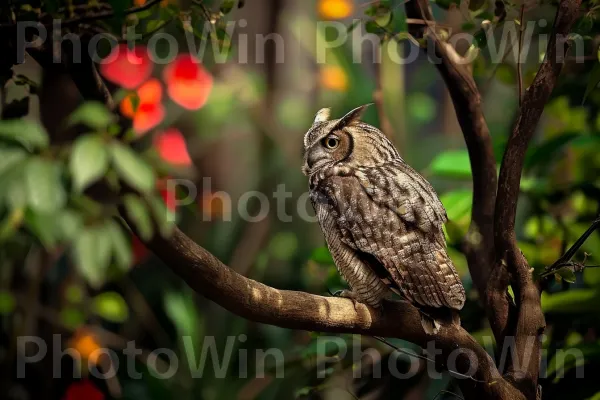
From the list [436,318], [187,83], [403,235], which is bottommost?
[436,318]

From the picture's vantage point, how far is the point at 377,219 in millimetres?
1492

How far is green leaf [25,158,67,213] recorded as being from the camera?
1059 millimetres

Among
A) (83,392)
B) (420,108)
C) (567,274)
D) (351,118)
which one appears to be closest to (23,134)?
(351,118)

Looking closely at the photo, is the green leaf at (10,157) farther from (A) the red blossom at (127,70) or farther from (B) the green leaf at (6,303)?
(B) the green leaf at (6,303)

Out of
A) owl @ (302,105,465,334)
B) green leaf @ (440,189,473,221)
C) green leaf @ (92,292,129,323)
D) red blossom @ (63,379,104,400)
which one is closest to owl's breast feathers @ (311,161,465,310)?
owl @ (302,105,465,334)

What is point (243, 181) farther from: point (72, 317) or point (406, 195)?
point (406, 195)

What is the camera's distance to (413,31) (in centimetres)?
159

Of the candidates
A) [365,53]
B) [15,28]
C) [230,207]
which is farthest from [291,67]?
[15,28]

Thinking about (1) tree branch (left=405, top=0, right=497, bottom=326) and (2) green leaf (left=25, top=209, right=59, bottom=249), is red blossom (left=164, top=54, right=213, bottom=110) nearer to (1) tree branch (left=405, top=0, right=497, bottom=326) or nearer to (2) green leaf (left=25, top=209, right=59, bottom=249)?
(1) tree branch (left=405, top=0, right=497, bottom=326)

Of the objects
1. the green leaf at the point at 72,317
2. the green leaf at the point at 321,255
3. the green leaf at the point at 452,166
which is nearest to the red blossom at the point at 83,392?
the green leaf at the point at 72,317

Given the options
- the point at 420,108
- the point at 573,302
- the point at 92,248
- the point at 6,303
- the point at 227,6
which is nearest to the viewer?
the point at 92,248

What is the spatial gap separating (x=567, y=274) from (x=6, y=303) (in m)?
1.90

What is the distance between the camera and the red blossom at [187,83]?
277cm

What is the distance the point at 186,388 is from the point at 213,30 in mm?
1674
